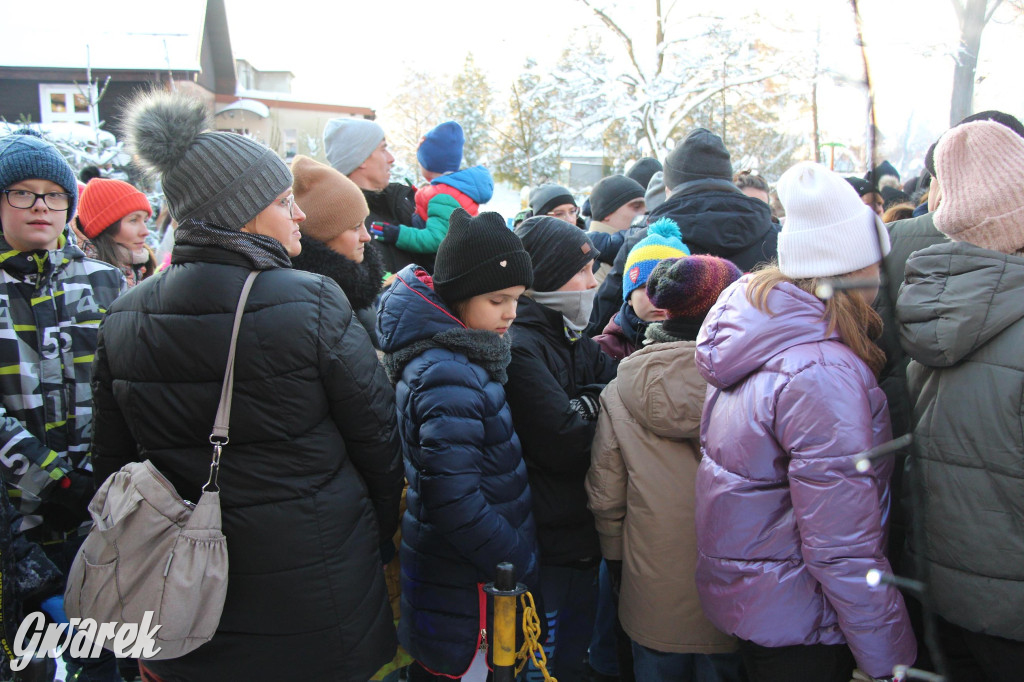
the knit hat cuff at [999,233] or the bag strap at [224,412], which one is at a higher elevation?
the knit hat cuff at [999,233]

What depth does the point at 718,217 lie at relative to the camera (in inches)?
140

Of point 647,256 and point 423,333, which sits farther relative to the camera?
point 647,256

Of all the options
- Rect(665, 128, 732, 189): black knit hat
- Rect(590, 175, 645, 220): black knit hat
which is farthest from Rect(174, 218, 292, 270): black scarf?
Rect(590, 175, 645, 220): black knit hat

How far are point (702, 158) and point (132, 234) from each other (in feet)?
10.5

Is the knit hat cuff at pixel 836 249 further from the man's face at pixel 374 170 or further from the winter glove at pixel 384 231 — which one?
the man's face at pixel 374 170

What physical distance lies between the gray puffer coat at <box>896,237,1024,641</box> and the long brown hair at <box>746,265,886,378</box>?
0.12m

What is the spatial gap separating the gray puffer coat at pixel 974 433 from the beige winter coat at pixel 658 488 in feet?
2.39

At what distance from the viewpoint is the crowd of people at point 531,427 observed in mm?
1791

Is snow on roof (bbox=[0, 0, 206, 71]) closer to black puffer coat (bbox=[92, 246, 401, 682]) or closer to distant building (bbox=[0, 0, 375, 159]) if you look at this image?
distant building (bbox=[0, 0, 375, 159])

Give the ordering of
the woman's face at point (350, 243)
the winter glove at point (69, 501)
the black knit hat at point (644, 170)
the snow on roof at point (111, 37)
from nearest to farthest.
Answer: the winter glove at point (69, 501) → the woman's face at point (350, 243) → the black knit hat at point (644, 170) → the snow on roof at point (111, 37)

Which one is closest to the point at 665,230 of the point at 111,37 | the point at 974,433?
the point at 974,433

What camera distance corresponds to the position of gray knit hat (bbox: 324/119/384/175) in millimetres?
3998

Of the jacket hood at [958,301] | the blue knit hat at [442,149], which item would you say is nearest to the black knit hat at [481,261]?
the jacket hood at [958,301]

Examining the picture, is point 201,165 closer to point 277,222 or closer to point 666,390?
point 277,222
